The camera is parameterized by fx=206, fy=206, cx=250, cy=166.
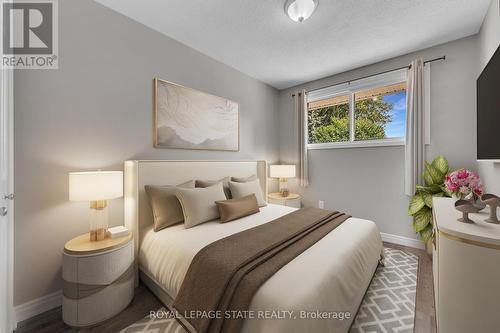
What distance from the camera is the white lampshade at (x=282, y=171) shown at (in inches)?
141

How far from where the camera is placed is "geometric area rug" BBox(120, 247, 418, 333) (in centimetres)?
146

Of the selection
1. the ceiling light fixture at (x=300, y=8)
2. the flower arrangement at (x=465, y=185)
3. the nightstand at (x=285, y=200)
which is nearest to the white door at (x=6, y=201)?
the ceiling light fixture at (x=300, y=8)

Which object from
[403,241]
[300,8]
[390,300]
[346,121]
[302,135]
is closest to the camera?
[390,300]

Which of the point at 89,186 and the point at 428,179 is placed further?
the point at 428,179

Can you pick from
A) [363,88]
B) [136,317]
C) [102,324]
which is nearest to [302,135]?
[363,88]

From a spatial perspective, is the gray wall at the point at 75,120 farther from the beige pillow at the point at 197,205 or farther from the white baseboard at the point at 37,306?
the beige pillow at the point at 197,205

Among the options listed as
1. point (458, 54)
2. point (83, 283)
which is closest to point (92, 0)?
point (83, 283)

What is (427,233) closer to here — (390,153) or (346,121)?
(390,153)

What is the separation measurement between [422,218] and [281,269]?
2160 millimetres

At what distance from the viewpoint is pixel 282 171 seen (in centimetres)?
359

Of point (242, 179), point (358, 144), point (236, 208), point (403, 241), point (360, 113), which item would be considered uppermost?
point (360, 113)

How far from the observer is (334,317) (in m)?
1.14

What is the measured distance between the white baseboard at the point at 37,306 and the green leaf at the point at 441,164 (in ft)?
13.2

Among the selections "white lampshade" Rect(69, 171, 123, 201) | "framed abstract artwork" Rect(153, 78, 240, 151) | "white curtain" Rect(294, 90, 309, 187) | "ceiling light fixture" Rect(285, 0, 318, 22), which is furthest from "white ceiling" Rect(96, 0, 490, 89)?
"white lampshade" Rect(69, 171, 123, 201)
